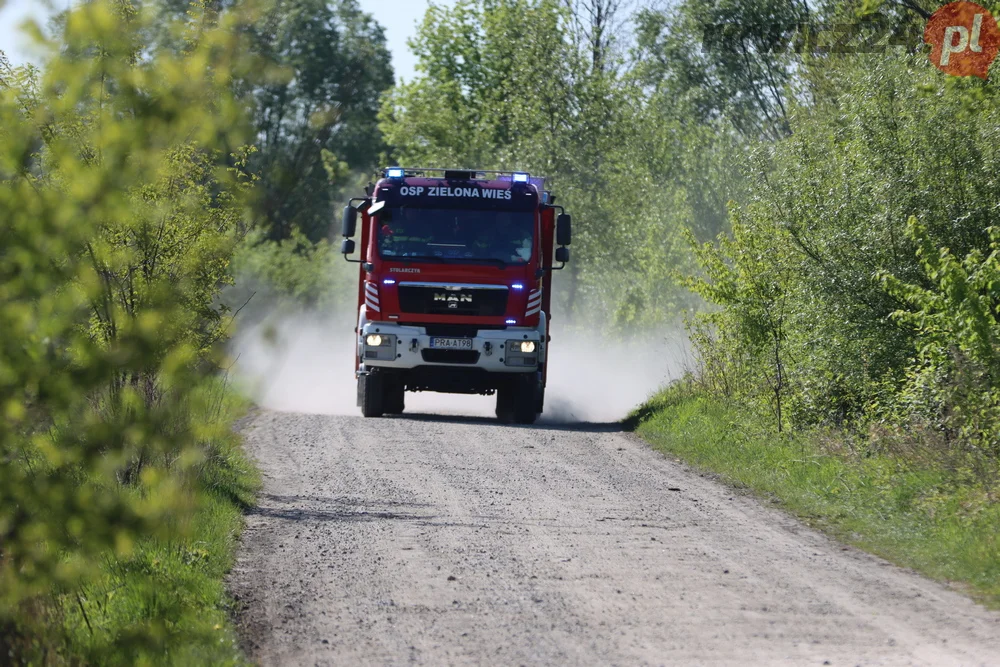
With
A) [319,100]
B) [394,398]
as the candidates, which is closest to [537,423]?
[394,398]

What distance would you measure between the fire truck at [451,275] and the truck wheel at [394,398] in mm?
901

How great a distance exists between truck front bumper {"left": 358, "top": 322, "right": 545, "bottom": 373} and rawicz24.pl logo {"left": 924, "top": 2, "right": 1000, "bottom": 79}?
6.81 meters

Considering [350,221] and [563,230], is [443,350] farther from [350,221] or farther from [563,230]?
[563,230]

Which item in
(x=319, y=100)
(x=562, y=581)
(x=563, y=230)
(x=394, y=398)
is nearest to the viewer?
(x=562, y=581)

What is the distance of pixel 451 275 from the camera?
58.4 feet

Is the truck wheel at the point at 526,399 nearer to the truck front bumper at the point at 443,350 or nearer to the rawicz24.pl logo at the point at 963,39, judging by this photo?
the truck front bumper at the point at 443,350

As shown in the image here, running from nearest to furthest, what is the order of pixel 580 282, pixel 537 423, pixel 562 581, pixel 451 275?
pixel 562 581 → pixel 451 275 → pixel 537 423 → pixel 580 282

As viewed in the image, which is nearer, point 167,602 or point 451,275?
point 167,602

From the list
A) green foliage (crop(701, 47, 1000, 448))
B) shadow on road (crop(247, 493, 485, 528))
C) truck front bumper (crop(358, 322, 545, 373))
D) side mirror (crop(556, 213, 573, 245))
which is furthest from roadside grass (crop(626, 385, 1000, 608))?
side mirror (crop(556, 213, 573, 245))

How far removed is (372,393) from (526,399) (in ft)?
7.12

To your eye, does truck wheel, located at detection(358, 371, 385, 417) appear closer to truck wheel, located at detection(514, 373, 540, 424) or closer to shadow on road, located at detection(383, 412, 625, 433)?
shadow on road, located at detection(383, 412, 625, 433)

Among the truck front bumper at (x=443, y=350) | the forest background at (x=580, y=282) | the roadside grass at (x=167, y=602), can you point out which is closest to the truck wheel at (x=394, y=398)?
the truck front bumper at (x=443, y=350)

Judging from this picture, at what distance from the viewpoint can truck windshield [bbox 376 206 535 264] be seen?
17875 mm

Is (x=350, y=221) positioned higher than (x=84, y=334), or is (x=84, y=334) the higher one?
(x=350, y=221)
